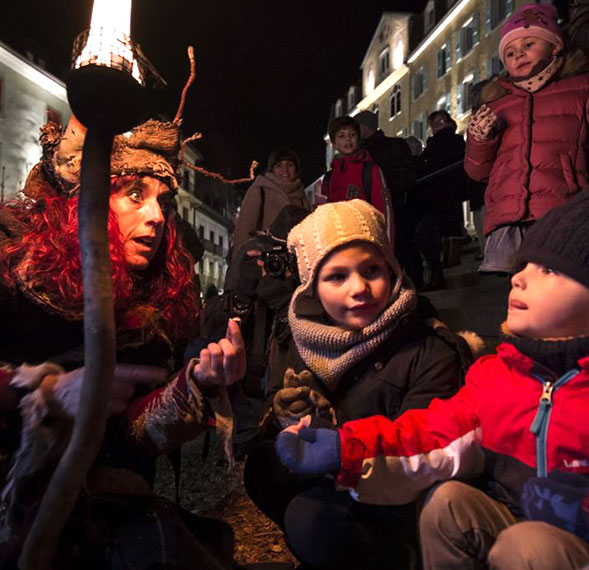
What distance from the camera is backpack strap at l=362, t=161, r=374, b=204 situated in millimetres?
5060

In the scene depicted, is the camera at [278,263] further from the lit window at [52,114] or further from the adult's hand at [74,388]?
the lit window at [52,114]

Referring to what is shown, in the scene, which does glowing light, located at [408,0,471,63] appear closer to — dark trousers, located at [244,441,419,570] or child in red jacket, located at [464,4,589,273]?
child in red jacket, located at [464,4,589,273]

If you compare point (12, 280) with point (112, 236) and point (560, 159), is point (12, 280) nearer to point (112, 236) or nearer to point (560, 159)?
point (112, 236)

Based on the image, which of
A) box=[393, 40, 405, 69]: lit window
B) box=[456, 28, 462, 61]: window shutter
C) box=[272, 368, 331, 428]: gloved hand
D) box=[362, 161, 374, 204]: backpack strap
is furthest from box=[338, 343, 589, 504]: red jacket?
box=[393, 40, 405, 69]: lit window

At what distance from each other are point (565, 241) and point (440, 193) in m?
4.70

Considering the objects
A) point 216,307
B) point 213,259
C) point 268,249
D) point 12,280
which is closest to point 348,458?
point 12,280

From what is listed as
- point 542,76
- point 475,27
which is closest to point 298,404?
point 542,76

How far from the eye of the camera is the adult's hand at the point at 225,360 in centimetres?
136

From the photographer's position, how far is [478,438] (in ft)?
5.25

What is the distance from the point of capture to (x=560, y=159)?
117 inches

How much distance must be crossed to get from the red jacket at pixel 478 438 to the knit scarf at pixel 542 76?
2022mm

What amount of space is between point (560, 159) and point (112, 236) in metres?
2.39

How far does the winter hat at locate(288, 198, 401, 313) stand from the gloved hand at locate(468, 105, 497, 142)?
1.23 m

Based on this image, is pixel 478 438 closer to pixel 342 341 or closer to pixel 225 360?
pixel 342 341
